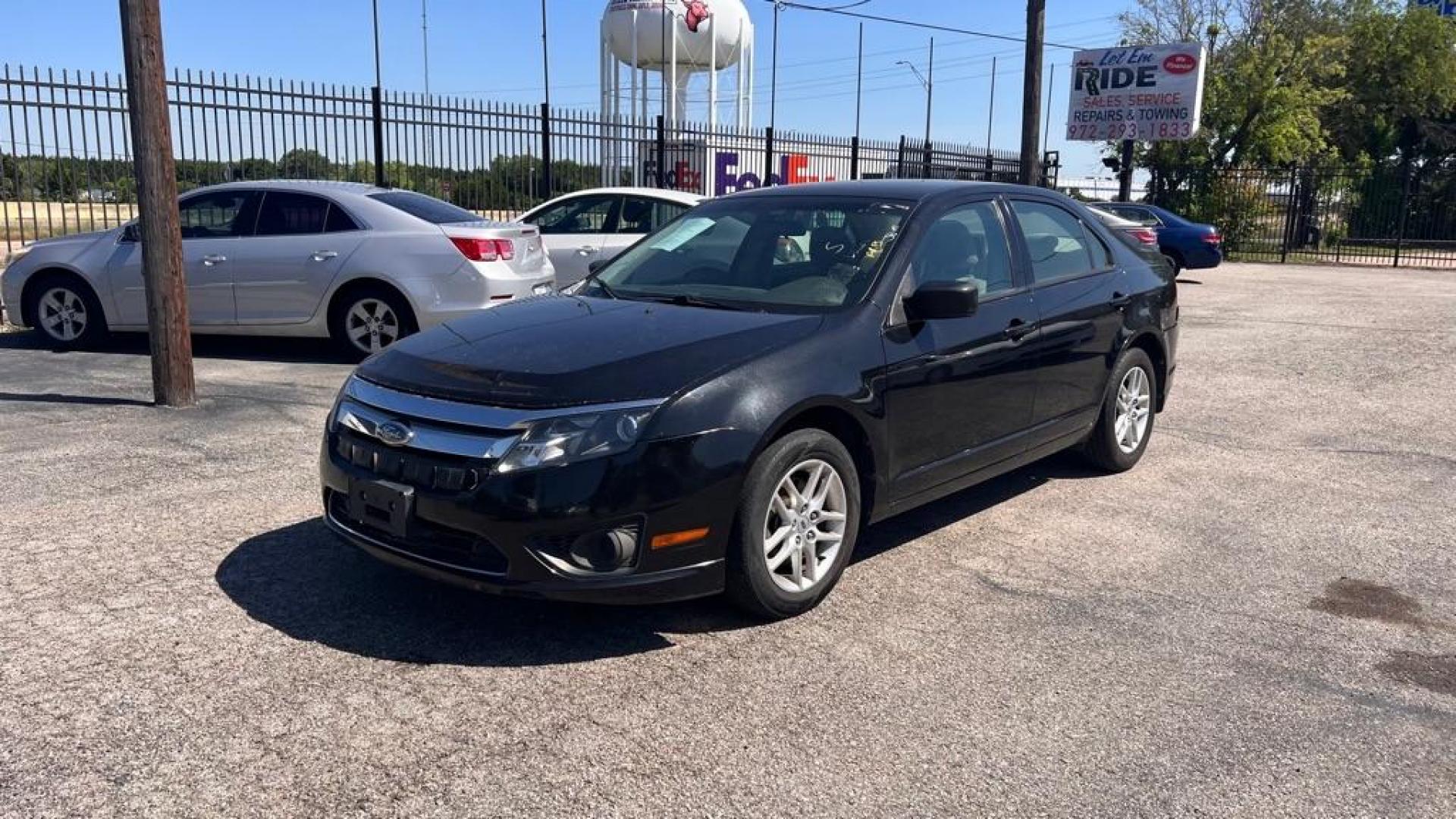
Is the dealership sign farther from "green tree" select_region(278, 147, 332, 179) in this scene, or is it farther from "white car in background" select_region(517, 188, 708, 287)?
"green tree" select_region(278, 147, 332, 179)

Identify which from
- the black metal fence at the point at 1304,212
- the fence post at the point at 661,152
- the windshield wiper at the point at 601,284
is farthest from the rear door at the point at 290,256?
the black metal fence at the point at 1304,212

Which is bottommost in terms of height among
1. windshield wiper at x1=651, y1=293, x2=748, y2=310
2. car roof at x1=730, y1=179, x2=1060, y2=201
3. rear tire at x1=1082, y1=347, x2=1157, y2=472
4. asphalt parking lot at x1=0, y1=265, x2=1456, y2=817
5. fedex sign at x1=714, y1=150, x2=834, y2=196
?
asphalt parking lot at x1=0, y1=265, x2=1456, y2=817

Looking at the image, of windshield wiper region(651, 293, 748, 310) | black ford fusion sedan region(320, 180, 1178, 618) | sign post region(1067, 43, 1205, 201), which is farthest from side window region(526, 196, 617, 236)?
sign post region(1067, 43, 1205, 201)

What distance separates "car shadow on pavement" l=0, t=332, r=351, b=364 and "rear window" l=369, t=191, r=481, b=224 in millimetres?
1360

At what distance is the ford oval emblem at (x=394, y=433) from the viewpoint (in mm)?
3750

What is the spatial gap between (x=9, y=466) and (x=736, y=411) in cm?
434

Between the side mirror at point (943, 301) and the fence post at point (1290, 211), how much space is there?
83.5 ft

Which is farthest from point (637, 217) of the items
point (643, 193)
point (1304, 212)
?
point (1304, 212)

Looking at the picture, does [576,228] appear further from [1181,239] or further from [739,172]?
[1181,239]

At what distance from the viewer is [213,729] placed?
3201mm

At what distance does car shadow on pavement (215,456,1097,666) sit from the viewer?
3.78m

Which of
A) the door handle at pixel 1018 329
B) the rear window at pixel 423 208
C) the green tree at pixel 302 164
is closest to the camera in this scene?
A: the door handle at pixel 1018 329

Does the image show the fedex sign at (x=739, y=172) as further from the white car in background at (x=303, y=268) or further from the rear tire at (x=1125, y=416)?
the rear tire at (x=1125, y=416)

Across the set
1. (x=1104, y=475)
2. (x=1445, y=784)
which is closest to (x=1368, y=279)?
(x=1104, y=475)
